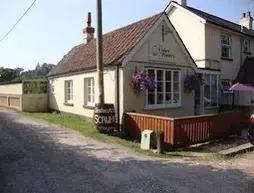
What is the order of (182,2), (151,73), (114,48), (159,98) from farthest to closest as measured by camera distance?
(182,2) → (114,48) → (159,98) → (151,73)

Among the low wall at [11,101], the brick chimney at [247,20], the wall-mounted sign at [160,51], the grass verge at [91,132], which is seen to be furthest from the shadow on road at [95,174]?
the brick chimney at [247,20]

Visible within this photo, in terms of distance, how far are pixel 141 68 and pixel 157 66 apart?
114 centimetres

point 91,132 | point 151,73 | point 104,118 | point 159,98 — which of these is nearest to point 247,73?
point 159,98

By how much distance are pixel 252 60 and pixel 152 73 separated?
1181 centimetres

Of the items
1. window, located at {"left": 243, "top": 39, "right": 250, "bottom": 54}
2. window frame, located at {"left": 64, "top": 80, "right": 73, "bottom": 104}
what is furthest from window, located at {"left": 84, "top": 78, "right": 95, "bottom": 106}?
window, located at {"left": 243, "top": 39, "right": 250, "bottom": 54}

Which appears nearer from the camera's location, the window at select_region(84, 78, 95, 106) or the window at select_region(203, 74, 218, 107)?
the window at select_region(84, 78, 95, 106)

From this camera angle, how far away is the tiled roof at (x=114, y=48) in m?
15.8

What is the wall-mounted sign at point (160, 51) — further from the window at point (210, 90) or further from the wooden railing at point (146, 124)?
the window at point (210, 90)

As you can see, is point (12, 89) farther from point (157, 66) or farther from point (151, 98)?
point (157, 66)

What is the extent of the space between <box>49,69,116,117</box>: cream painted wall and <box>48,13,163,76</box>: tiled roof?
423 millimetres

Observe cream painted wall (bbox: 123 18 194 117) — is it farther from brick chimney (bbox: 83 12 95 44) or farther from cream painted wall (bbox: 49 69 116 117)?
brick chimney (bbox: 83 12 95 44)

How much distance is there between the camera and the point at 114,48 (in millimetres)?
17000

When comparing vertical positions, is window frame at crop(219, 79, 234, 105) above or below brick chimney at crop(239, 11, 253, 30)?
below

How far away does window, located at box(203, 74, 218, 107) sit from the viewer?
20.5 meters
